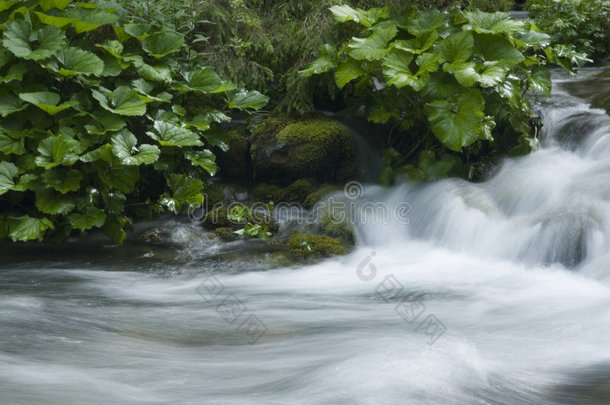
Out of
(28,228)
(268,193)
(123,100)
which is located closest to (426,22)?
(268,193)

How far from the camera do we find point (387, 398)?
273 centimetres

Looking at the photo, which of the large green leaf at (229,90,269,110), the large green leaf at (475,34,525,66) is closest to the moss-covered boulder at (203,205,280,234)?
the large green leaf at (229,90,269,110)

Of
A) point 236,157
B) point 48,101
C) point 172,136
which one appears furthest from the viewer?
point 236,157

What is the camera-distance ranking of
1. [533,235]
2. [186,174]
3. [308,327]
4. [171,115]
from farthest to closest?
[186,174] → [171,115] → [533,235] → [308,327]

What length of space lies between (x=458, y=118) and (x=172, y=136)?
Result: 214cm

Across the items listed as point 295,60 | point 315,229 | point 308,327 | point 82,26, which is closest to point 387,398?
point 308,327

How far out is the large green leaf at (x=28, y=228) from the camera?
493cm

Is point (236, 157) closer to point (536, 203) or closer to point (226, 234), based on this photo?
point (226, 234)

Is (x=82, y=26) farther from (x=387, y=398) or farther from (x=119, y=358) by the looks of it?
(x=387, y=398)

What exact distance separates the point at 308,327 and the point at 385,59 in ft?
8.38

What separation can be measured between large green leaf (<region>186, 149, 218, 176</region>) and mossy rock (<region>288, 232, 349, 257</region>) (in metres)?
0.80

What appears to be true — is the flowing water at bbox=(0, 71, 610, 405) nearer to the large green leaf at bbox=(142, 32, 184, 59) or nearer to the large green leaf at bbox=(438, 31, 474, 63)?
the large green leaf at bbox=(438, 31, 474, 63)

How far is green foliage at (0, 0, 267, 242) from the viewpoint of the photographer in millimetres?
4961

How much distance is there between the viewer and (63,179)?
5008 millimetres
